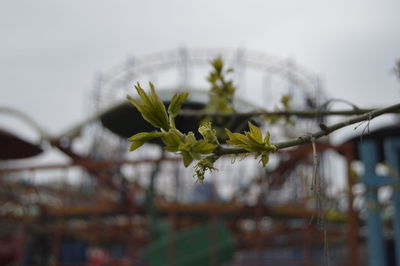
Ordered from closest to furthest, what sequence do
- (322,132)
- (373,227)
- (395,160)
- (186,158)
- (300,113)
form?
(186,158)
(322,132)
(300,113)
(395,160)
(373,227)

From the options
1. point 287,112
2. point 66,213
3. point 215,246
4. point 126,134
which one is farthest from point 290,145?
point 66,213

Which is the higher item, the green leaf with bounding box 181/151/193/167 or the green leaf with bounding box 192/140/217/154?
the green leaf with bounding box 192/140/217/154

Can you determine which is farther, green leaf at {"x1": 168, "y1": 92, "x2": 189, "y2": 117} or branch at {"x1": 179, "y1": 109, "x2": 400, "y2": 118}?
branch at {"x1": 179, "y1": 109, "x2": 400, "y2": 118}

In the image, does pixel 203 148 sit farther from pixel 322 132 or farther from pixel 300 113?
pixel 300 113

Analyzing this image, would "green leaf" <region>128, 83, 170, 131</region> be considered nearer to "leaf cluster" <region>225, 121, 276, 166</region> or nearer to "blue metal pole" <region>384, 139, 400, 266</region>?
"leaf cluster" <region>225, 121, 276, 166</region>

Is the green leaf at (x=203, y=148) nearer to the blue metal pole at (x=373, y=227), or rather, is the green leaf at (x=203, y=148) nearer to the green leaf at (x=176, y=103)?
the green leaf at (x=176, y=103)

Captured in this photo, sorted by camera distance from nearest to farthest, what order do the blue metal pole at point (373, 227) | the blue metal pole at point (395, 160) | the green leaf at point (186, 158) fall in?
the green leaf at point (186, 158) < the blue metal pole at point (395, 160) < the blue metal pole at point (373, 227)

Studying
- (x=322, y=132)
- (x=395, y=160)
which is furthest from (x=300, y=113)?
(x=395, y=160)

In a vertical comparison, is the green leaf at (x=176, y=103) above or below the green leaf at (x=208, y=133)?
above

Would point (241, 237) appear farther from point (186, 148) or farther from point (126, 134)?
point (186, 148)

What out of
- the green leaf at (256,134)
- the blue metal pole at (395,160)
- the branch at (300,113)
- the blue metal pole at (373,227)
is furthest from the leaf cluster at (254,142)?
the blue metal pole at (373,227)

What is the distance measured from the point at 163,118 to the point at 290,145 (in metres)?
0.23

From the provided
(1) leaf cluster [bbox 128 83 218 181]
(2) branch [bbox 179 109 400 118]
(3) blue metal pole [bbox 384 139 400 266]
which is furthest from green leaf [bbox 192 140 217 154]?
(3) blue metal pole [bbox 384 139 400 266]

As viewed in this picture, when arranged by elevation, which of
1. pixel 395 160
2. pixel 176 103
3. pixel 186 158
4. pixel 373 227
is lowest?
pixel 373 227
